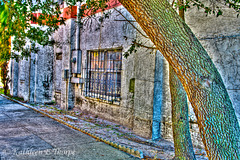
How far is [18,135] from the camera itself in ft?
20.2

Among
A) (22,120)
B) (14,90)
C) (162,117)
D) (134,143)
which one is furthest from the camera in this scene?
(14,90)

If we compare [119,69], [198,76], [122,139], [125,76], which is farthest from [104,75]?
[198,76]

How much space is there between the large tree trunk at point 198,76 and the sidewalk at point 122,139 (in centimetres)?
303

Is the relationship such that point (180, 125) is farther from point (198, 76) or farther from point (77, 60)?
point (77, 60)

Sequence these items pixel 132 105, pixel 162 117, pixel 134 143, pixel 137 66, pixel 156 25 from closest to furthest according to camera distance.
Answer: pixel 156 25
pixel 134 143
pixel 162 117
pixel 137 66
pixel 132 105

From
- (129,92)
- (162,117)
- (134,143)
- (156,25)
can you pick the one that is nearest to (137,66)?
(129,92)

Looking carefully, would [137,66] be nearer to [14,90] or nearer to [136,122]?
[136,122]

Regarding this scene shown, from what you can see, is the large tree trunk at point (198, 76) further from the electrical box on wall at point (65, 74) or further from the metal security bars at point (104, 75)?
the electrical box on wall at point (65, 74)

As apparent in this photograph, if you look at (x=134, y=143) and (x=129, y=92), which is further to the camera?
(x=129, y=92)

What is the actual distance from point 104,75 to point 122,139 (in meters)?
3.33

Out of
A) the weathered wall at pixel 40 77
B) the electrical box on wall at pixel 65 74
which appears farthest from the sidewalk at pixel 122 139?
the weathered wall at pixel 40 77

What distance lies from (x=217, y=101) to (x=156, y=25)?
1004 millimetres

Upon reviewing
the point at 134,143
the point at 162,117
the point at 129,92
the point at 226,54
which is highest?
the point at 226,54

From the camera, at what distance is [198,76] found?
2244 millimetres
